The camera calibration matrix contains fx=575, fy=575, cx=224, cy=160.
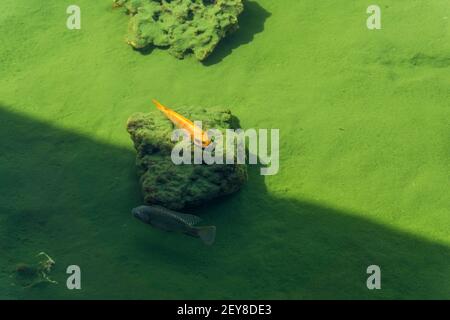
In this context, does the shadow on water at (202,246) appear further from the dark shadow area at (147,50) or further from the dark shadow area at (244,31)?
the dark shadow area at (244,31)

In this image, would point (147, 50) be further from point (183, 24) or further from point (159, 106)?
point (159, 106)

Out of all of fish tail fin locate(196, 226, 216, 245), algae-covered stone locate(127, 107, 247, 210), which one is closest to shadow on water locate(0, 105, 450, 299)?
fish tail fin locate(196, 226, 216, 245)

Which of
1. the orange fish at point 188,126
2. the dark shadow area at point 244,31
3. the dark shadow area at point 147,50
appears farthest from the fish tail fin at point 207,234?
the dark shadow area at point 147,50

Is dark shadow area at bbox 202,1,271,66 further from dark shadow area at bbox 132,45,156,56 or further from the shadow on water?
the shadow on water

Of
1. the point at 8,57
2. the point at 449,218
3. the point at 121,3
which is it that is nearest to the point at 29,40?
the point at 8,57
